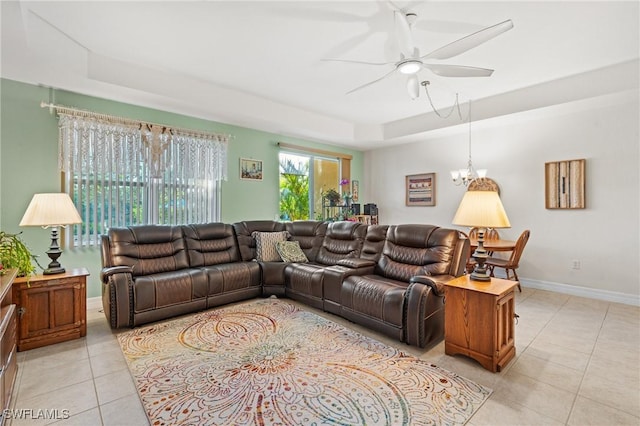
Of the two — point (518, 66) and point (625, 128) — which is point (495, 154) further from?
point (518, 66)

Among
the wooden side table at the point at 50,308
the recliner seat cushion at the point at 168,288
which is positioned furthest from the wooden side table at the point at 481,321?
the wooden side table at the point at 50,308

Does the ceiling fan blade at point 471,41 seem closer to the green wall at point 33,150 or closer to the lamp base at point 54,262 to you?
the green wall at point 33,150

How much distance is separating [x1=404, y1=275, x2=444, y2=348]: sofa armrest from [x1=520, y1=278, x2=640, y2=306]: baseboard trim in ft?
9.90

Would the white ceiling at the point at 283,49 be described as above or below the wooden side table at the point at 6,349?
above

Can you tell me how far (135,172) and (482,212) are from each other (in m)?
4.13

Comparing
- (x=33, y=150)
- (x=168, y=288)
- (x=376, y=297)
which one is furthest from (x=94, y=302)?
(x=376, y=297)

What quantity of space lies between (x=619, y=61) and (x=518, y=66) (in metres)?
1.05

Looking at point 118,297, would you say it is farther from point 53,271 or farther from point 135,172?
point 135,172

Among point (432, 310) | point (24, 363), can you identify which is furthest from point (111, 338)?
point (432, 310)

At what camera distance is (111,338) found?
9.22 ft

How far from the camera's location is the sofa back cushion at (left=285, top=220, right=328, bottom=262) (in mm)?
4480

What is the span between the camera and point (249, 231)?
4.54 metres

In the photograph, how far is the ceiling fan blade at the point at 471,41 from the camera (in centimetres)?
206

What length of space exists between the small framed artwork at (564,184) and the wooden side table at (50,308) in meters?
6.01
